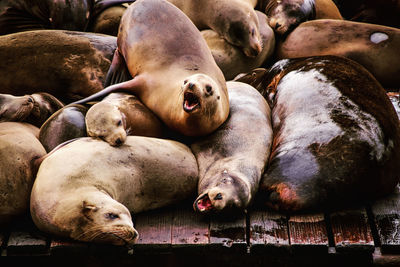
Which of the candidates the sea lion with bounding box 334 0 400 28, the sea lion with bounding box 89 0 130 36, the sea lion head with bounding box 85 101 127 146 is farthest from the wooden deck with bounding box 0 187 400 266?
the sea lion with bounding box 334 0 400 28

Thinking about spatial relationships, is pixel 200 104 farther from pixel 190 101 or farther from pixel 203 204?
pixel 203 204

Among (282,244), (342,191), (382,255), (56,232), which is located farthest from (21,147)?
(382,255)

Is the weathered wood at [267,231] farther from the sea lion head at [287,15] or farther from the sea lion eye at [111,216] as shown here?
the sea lion head at [287,15]

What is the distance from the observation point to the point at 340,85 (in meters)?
3.42

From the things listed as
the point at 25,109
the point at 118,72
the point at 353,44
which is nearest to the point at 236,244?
the point at 25,109

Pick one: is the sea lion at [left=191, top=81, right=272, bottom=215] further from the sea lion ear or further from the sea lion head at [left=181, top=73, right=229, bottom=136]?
the sea lion ear

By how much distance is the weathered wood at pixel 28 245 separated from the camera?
8.87 feet

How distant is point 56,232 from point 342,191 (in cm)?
151

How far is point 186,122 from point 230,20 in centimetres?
161

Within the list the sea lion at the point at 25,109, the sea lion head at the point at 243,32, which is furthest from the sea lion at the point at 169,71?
the sea lion head at the point at 243,32

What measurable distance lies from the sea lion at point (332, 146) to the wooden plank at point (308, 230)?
57 mm

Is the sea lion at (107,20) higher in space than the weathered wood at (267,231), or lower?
lower

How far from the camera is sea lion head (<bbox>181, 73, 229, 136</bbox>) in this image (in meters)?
3.15

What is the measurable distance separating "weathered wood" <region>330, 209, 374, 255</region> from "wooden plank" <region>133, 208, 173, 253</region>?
87cm
